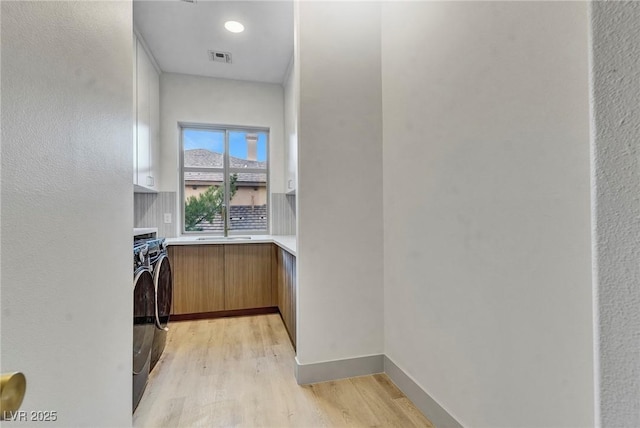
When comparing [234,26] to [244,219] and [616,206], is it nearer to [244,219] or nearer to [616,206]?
[244,219]

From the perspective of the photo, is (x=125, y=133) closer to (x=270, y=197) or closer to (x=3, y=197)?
(x=3, y=197)

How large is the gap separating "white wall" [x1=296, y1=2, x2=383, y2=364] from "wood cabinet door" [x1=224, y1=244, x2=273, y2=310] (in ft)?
4.41

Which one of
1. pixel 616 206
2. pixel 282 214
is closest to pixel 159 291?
pixel 282 214

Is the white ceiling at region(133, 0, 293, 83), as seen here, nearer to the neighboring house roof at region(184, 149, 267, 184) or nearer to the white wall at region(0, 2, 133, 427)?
the neighboring house roof at region(184, 149, 267, 184)

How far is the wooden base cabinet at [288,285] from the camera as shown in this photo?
2.13 m

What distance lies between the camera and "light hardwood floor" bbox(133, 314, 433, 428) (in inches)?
57.7

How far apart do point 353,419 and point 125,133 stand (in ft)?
5.54

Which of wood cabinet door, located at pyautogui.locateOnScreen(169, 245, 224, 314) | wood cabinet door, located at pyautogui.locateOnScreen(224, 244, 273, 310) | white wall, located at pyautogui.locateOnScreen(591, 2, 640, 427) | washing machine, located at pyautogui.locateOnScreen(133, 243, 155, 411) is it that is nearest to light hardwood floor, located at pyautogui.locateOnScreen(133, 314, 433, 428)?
washing machine, located at pyautogui.locateOnScreen(133, 243, 155, 411)

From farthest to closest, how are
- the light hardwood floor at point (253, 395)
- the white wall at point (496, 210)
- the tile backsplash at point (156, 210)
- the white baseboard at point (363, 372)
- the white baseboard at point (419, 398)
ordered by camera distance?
the tile backsplash at point (156, 210)
the white baseboard at point (363, 372)
the light hardwood floor at point (253, 395)
the white baseboard at point (419, 398)
the white wall at point (496, 210)

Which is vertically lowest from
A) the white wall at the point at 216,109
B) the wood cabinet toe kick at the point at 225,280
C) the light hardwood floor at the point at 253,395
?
the light hardwood floor at the point at 253,395

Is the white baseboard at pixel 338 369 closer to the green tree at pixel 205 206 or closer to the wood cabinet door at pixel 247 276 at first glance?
the wood cabinet door at pixel 247 276

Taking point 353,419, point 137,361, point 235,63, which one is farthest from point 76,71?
point 235,63

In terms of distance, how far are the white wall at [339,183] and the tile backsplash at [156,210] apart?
7.12 feet

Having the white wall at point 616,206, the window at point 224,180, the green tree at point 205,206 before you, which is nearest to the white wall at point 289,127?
the window at point 224,180
